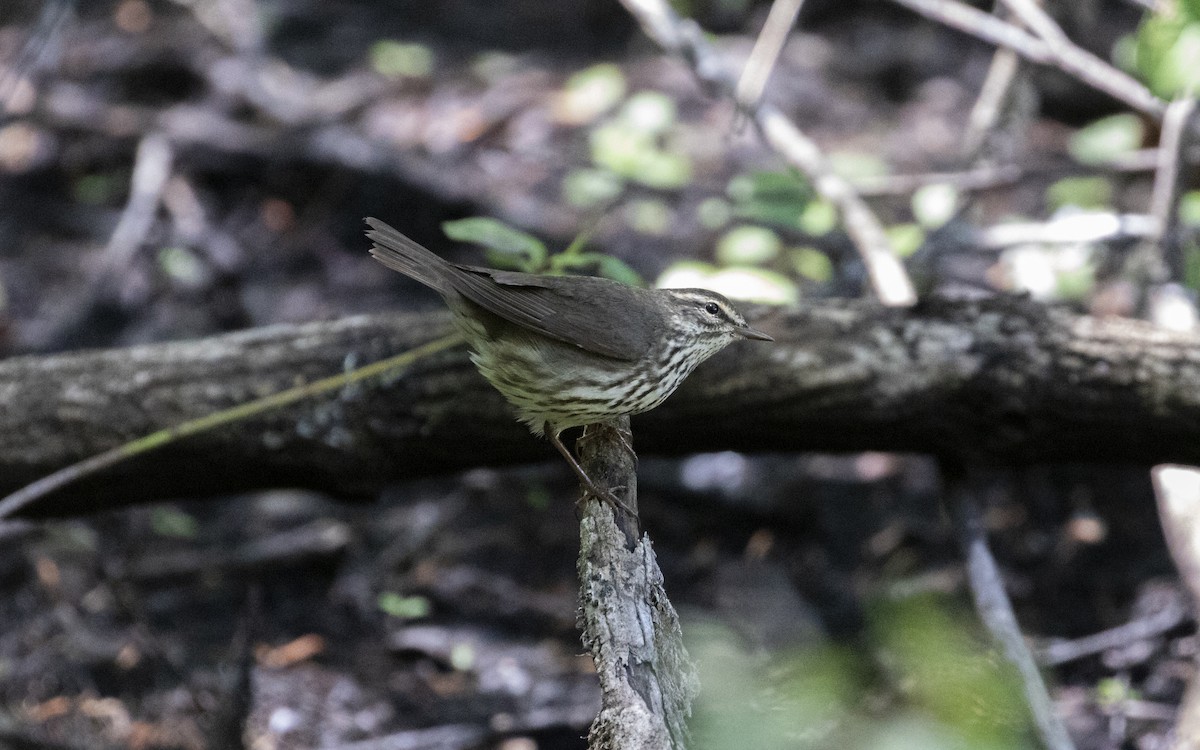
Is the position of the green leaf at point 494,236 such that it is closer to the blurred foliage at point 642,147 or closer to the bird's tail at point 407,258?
the bird's tail at point 407,258

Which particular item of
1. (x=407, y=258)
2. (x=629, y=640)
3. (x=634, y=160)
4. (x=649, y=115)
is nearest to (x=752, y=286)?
(x=407, y=258)

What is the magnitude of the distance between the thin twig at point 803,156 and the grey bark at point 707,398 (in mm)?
336

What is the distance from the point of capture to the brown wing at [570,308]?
3.09m

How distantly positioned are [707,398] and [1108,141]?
368cm

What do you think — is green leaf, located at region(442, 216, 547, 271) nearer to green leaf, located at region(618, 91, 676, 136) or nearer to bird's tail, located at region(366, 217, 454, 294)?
→ bird's tail, located at region(366, 217, 454, 294)

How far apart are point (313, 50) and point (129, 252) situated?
2403 mm

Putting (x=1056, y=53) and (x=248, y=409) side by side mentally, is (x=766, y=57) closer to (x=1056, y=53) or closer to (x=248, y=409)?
(x=1056, y=53)

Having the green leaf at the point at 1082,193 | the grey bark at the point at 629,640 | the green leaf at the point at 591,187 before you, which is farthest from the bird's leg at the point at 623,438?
the green leaf at the point at 1082,193

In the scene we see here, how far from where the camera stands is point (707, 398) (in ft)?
11.5

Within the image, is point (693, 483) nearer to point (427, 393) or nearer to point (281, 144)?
point (427, 393)

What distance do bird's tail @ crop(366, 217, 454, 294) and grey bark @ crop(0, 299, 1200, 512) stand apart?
0.51 metres

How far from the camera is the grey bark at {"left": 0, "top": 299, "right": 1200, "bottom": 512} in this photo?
11.1ft

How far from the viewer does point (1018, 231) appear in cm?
470

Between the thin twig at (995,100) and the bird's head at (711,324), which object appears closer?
the bird's head at (711,324)
